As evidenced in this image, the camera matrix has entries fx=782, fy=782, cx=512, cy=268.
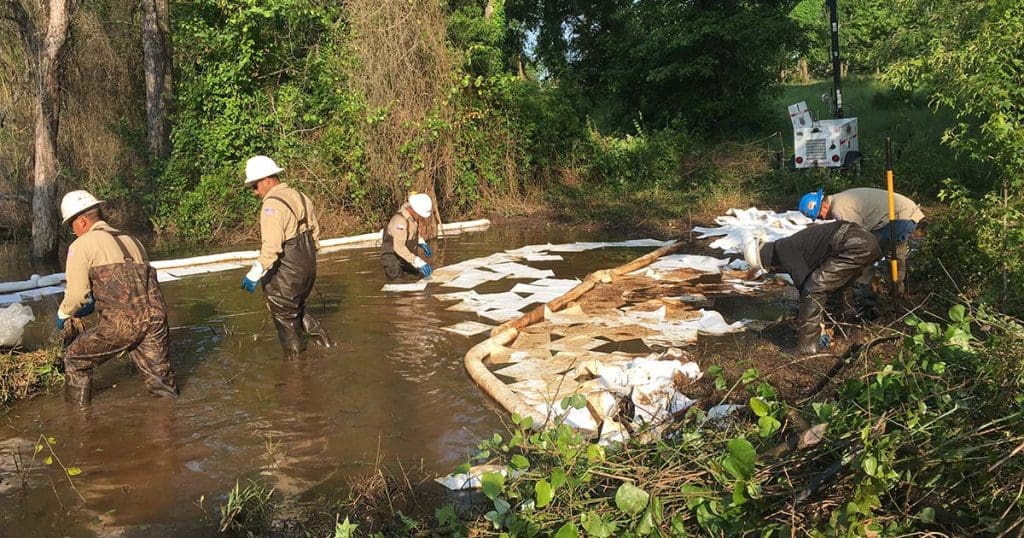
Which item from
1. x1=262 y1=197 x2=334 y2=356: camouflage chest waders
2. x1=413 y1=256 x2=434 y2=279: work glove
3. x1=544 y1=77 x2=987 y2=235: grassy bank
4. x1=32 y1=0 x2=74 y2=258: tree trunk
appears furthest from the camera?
x1=544 y1=77 x2=987 y2=235: grassy bank

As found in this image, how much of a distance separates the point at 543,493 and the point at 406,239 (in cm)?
672

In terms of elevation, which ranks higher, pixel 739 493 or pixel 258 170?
pixel 258 170

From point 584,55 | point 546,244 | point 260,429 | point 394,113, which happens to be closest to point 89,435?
point 260,429

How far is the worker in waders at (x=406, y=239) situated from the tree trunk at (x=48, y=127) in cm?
626

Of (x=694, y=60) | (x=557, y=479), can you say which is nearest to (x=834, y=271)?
(x=557, y=479)

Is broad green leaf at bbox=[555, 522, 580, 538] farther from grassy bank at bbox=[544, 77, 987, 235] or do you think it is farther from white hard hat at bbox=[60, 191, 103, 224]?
grassy bank at bbox=[544, 77, 987, 235]

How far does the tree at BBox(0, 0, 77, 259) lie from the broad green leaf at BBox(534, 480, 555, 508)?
1186cm

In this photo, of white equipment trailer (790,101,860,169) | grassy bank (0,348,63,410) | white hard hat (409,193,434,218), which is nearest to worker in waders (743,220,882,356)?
white hard hat (409,193,434,218)

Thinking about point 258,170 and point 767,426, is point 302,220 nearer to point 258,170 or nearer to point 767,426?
point 258,170

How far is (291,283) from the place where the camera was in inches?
252

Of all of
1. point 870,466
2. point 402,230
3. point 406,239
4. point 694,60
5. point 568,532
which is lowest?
point 568,532

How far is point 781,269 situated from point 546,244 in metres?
6.17

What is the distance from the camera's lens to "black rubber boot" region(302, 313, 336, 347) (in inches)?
268

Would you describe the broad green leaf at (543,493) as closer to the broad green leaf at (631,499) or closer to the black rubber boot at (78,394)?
the broad green leaf at (631,499)
